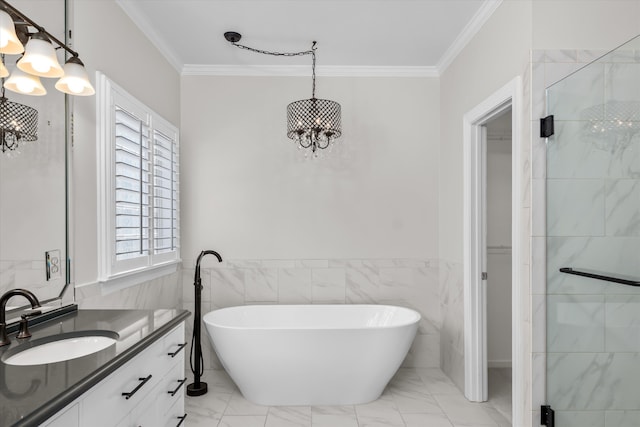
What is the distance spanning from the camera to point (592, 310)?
2.01 metres

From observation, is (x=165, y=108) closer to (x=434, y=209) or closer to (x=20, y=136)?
(x=20, y=136)

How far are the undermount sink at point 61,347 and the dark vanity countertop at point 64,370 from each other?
0.02 meters

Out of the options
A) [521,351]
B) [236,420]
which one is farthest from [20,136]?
[521,351]

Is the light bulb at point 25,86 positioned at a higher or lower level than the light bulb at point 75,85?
lower

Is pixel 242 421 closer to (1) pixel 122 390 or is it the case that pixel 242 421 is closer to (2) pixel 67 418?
(1) pixel 122 390

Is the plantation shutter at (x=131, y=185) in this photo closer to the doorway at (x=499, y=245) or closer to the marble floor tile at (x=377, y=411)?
the marble floor tile at (x=377, y=411)

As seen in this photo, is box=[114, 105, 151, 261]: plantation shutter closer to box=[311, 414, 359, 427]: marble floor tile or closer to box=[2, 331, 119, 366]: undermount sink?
box=[2, 331, 119, 366]: undermount sink

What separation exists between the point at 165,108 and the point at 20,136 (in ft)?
5.86

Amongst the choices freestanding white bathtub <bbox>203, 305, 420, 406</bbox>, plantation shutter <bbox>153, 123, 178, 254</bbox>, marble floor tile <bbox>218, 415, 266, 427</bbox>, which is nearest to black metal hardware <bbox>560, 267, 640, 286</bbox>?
freestanding white bathtub <bbox>203, 305, 420, 406</bbox>

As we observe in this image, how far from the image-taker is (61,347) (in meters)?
1.60

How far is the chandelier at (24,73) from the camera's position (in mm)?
1569

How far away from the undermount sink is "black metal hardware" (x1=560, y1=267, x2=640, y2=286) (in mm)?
2152

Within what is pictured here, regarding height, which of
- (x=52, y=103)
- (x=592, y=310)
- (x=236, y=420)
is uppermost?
(x=52, y=103)

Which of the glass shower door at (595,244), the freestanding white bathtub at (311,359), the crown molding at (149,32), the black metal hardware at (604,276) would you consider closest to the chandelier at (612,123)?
the glass shower door at (595,244)
